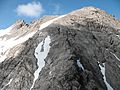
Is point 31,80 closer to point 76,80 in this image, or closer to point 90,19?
point 76,80

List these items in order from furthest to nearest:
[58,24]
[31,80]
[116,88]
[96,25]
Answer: [96,25] → [58,24] → [116,88] → [31,80]

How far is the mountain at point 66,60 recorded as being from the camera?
64875 millimetres

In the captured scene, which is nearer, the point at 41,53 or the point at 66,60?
the point at 66,60

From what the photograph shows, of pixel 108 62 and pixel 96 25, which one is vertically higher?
pixel 96 25

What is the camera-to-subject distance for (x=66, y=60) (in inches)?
2640

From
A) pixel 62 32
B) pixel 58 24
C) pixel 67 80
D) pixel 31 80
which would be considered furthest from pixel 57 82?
pixel 58 24

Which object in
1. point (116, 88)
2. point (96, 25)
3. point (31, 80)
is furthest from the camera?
point (96, 25)

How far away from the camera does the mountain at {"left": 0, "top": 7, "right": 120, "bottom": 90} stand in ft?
213

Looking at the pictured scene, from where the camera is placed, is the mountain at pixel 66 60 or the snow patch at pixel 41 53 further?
the snow patch at pixel 41 53

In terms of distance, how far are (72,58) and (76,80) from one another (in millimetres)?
5299

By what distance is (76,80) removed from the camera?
210 ft

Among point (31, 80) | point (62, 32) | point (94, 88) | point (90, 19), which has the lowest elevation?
point (94, 88)

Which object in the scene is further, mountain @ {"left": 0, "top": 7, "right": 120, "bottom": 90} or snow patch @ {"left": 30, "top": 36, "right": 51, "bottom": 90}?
snow patch @ {"left": 30, "top": 36, "right": 51, "bottom": 90}

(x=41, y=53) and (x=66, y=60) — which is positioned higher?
(x=41, y=53)
